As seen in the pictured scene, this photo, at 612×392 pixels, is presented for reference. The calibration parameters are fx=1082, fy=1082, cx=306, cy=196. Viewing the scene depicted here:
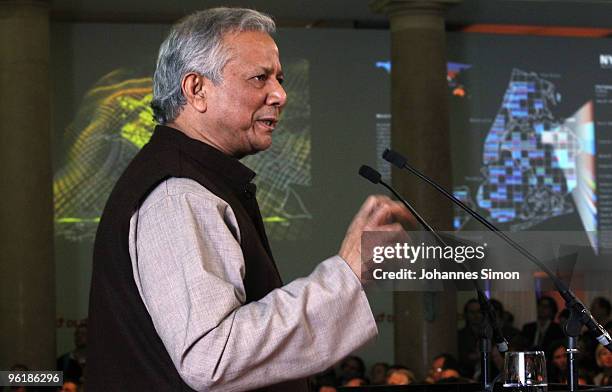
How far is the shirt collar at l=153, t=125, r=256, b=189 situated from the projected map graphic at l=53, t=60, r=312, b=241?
8.89 meters

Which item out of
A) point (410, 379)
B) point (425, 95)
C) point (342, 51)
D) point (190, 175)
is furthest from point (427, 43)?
point (190, 175)

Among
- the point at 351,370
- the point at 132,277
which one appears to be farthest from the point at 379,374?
the point at 132,277

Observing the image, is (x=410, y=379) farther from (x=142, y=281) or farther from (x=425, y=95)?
(x=142, y=281)

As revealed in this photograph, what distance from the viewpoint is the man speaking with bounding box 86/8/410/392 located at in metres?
1.54

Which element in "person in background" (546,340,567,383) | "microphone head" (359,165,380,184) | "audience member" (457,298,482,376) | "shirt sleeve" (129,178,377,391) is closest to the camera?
"shirt sleeve" (129,178,377,391)

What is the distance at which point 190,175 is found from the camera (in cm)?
168

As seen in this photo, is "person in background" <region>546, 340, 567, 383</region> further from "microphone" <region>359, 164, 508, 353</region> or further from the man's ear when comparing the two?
the man's ear

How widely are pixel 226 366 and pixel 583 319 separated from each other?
113cm

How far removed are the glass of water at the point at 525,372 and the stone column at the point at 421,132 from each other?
23.4 ft

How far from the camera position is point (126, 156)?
1080 centimetres

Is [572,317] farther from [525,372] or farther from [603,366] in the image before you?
[603,366]

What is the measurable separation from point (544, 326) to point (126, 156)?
4392mm

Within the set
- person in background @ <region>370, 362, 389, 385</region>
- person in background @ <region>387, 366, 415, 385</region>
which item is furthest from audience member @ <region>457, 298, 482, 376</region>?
person in background @ <region>387, 366, 415, 385</region>

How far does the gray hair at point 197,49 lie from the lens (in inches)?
72.8
